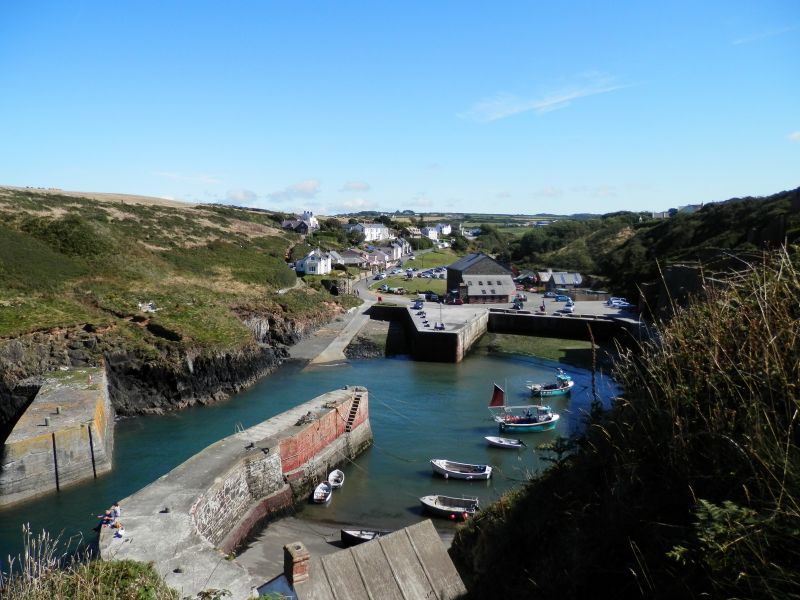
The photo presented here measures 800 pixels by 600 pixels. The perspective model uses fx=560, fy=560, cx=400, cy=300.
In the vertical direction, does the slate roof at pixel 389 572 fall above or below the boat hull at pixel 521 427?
above

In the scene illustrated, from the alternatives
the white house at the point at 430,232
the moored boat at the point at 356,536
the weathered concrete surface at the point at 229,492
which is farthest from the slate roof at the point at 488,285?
the white house at the point at 430,232

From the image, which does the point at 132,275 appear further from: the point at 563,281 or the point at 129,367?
the point at 563,281

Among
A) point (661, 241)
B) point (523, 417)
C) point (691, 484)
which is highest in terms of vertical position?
point (661, 241)

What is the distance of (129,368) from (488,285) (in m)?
36.8

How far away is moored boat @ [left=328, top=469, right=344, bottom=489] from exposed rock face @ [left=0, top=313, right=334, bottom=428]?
12748 mm

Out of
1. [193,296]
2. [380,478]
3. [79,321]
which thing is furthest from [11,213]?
[380,478]

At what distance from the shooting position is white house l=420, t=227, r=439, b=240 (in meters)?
145

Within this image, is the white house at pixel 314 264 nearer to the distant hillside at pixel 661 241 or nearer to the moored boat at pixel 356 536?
the distant hillside at pixel 661 241

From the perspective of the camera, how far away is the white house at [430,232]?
476ft

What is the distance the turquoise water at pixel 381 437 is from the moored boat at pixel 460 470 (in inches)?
10.4

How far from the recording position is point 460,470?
22.0 meters

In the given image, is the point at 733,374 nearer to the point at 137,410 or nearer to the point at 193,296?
the point at 137,410

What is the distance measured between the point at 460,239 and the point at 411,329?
87.7m

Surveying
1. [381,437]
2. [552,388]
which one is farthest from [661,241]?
[381,437]
